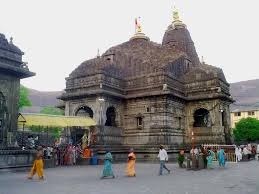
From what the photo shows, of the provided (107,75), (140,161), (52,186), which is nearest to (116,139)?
(140,161)

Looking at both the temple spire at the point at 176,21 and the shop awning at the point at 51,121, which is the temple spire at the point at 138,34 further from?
the shop awning at the point at 51,121

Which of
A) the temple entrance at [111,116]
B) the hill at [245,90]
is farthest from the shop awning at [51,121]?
the hill at [245,90]

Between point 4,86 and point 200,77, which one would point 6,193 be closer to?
point 4,86

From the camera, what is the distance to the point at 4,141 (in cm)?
1875

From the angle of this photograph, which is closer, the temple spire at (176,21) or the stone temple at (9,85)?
the stone temple at (9,85)

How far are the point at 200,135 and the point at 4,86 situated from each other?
17.0 metres

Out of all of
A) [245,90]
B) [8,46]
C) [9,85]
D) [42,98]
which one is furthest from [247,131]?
[42,98]

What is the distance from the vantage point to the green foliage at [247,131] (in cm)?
5547

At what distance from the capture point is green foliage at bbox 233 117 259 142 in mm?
55469

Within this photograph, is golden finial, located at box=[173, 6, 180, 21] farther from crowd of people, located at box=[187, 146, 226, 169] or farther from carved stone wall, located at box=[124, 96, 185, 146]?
crowd of people, located at box=[187, 146, 226, 169]

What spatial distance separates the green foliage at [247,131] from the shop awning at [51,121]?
3775 cm

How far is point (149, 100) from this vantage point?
27.7 metres

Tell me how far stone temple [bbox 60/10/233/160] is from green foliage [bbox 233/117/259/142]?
27.4 meters

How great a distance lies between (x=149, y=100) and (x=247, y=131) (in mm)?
34104
